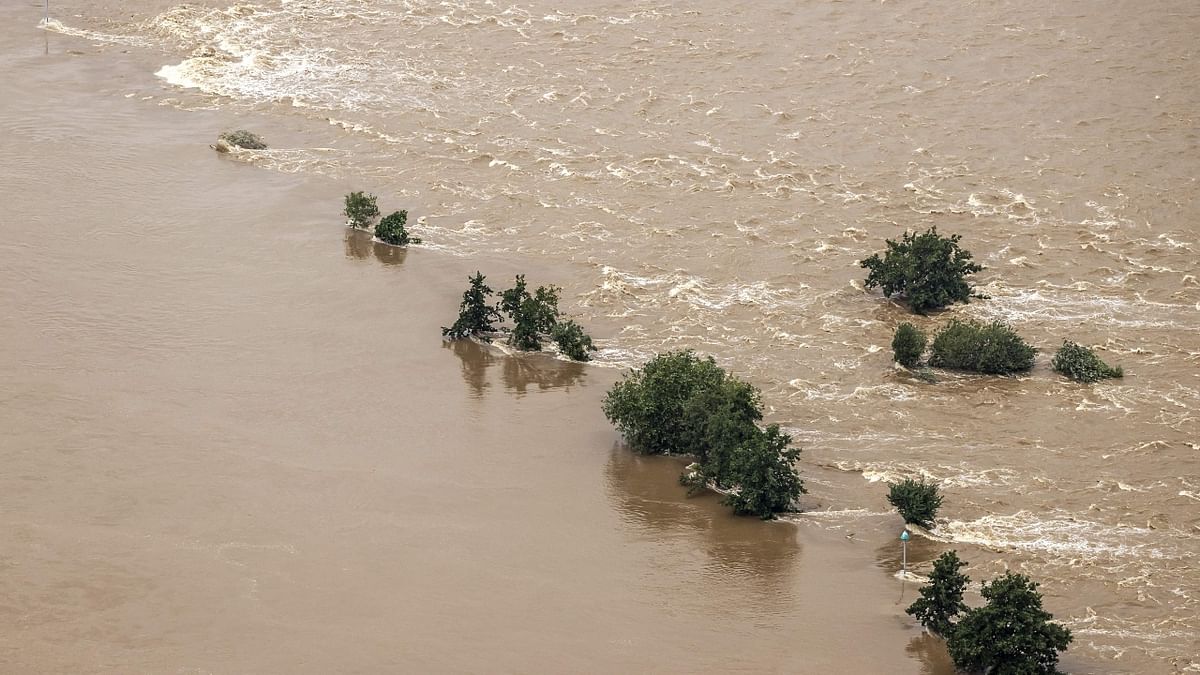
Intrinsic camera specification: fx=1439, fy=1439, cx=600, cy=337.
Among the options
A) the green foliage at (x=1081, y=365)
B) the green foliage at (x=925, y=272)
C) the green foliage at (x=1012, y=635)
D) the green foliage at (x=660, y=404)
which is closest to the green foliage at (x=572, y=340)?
the green foliage at (x=660, y=404)

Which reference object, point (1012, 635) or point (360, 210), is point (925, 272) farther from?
point (360, 210)

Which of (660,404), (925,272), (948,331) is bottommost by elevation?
(660,404)

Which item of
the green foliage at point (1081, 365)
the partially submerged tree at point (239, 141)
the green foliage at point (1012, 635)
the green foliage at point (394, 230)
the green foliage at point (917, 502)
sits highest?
the partially submerged tree at point (239, 141)

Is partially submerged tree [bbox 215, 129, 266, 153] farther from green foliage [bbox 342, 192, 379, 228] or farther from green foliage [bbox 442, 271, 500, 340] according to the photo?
green foliage [bbox 442, 271, 500, 340]

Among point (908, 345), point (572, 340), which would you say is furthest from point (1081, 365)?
point (572, 340)

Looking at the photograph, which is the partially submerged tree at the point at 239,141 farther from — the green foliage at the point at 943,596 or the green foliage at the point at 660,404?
the green foliage at the point at 943,596

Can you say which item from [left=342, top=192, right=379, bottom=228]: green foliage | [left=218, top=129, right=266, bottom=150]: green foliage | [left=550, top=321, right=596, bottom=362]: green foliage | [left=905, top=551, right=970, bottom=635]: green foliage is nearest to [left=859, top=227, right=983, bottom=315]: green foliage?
[left=550, top=321, right=596, bottom=362]: green foliage

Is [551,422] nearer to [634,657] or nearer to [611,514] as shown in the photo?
[611,514]
